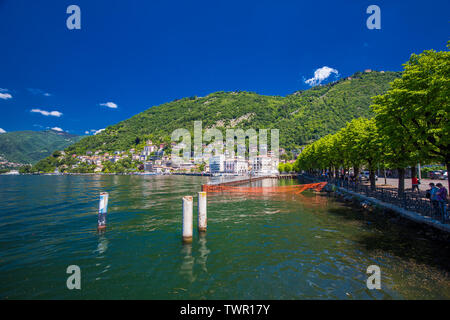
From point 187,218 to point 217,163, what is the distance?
179 meters

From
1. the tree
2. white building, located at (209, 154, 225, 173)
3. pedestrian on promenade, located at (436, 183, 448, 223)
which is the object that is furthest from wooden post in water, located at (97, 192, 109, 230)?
white building, located at (209, 154, 225, 173)

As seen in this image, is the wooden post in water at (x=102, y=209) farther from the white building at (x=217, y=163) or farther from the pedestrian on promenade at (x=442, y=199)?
the white building at (x=217, y=163)

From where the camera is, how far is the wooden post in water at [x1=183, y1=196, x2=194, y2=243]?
11555 millimetres

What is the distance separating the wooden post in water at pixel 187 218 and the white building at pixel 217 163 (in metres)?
173

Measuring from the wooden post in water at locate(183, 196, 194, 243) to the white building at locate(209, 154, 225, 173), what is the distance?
173429 millimetres

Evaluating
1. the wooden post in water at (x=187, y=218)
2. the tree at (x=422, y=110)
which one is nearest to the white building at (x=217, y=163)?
the tree at (x=422, y=110)

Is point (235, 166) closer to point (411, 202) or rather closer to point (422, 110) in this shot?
point (411, 202)

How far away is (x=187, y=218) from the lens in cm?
1166

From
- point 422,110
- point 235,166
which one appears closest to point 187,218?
point 422,110

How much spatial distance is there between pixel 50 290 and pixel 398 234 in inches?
650

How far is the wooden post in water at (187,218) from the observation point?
11.6m

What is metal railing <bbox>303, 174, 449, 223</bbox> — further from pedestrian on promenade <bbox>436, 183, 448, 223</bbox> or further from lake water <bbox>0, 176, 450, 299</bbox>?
lake water <bbox>0, 176, 450, 299</bbox>
